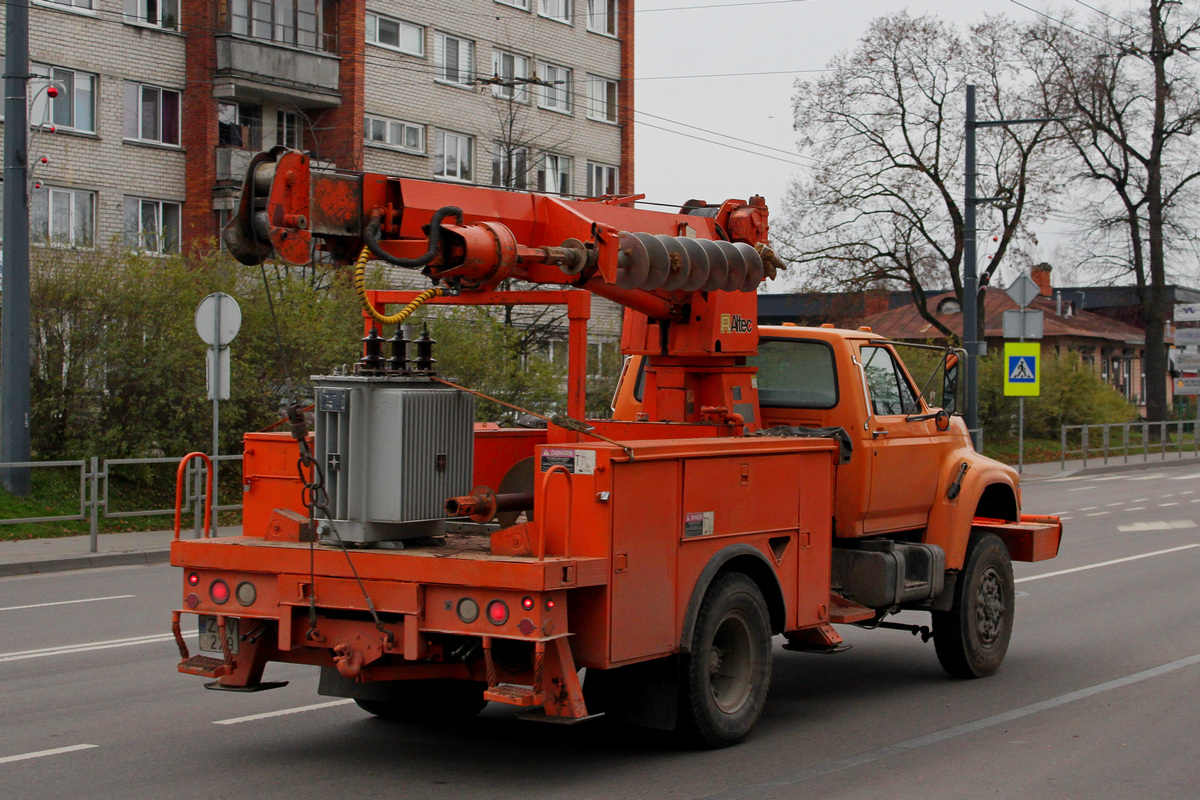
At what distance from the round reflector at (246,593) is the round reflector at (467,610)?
118 cm

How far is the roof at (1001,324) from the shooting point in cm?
6756

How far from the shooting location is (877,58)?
4281 cm

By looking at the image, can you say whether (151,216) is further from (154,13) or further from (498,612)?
(498,612)

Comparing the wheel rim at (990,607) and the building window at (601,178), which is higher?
the building window at (601,178)

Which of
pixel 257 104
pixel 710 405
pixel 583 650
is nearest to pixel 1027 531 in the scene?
pixel 710 405

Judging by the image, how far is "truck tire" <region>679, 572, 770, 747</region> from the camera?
711cm

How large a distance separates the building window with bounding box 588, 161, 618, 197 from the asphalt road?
34833 millimetres

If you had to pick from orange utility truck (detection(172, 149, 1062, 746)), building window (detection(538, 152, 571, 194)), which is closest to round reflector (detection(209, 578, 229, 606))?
orange utility truck (detection(172, 149, 1062, 746))

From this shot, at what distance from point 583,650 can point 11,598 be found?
9095 mm

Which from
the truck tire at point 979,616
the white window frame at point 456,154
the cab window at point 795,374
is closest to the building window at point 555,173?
the white window frame at point 456,154

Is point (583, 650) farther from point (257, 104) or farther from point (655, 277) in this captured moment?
point (257, 104)

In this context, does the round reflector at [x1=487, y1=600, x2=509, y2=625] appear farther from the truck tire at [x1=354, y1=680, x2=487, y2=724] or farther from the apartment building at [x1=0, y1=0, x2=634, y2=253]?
the apartment building at [x1=0, y1=0, x2=634, y2=253]

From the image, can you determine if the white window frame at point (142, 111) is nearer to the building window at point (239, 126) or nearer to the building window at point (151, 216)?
the building window at point (239, 126)

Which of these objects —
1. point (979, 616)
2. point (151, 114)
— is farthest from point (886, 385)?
point (151, 114)
